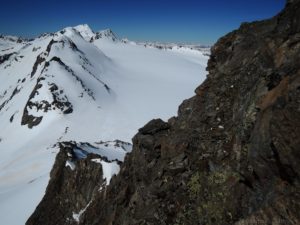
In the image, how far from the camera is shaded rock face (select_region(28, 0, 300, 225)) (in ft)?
29.5

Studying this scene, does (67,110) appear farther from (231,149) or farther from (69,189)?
(231,149)

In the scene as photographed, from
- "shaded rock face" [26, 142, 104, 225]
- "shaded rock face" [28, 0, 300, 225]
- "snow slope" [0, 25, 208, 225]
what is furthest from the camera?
"snow slope" [0, 25, 208, 225]

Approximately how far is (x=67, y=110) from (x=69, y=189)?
49061 millimetres

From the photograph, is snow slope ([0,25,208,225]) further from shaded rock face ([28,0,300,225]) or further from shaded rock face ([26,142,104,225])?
shaded rock face ([28,0,300,225])

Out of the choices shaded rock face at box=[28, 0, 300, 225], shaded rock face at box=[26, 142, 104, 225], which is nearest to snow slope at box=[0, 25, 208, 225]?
shaded rock face at box=[26, 142, 104, 225]

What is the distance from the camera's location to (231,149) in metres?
12.3

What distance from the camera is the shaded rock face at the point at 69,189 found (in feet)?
84.2

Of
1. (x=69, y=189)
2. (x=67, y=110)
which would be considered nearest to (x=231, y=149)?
(x=69, y=189)

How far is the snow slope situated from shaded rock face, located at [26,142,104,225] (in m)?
2.40

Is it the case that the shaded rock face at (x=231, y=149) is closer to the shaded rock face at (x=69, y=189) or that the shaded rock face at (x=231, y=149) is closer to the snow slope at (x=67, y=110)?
the shaded rock face at (x=69, y=189)

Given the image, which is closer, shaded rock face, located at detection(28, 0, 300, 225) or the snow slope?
shaded rock face, located at detection(28, 0, 300, 225)

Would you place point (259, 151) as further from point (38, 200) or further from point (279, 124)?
point (38, 200)

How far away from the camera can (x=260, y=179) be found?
9.84 meters

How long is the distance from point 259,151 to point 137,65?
126309 mm
